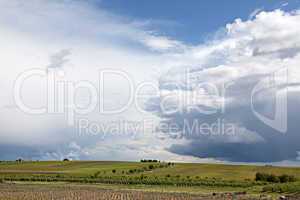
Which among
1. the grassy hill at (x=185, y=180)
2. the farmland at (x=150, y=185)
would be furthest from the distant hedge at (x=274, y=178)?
the grassy hill at (x=185, y=180)

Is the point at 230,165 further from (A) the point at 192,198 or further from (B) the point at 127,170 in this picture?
(A) the point at 192,198

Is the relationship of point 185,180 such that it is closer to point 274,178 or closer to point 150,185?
point 150,185

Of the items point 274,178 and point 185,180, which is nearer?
point 185,180

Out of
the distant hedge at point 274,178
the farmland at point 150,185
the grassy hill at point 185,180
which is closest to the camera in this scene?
the farmland at point 150,185

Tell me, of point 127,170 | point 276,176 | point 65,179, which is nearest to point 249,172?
point 276,176

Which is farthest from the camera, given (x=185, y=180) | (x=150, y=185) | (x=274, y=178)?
(x=274, y=178)

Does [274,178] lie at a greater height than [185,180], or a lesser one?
greater

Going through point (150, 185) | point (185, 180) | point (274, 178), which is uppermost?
point (274, 178)

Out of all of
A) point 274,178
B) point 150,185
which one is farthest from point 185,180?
point 274,178

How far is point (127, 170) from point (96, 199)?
7243 cm

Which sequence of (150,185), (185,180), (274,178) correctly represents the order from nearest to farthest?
(150,185)
(185,180)
(274,178)

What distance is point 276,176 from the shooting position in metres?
90.8

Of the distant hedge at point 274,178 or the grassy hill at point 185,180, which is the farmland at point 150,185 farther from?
the distant hedge at point 274,178

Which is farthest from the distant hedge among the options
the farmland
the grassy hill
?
the grassy hill
